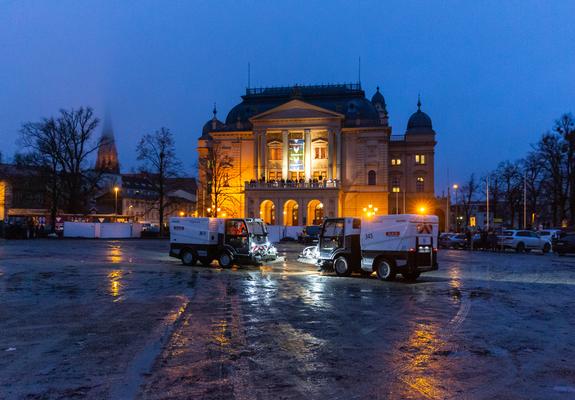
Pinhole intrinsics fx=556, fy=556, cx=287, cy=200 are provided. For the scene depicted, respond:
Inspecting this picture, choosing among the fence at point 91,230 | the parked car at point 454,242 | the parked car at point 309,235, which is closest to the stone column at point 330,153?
the parked car at point 309,235

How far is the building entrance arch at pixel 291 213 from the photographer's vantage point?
79.7m

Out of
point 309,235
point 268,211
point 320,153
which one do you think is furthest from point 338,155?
point 309,235

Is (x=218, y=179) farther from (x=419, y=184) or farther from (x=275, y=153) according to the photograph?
(x=419, y=184)

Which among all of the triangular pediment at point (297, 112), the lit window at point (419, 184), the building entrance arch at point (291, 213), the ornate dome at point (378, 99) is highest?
the ornate dome at point (378, 99)

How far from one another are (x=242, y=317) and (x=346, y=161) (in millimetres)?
73308

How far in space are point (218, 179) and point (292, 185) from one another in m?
10.8

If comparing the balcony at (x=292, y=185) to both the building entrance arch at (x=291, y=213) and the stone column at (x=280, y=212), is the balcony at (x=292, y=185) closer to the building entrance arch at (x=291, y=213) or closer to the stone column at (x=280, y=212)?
the stone column at (x=280, y=212)

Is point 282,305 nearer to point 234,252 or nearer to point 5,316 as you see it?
point 5,316

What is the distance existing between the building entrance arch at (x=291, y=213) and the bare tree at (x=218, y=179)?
836cm

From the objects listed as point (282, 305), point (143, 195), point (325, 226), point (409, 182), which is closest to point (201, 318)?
point (282, 305)

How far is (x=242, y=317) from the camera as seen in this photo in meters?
12.0

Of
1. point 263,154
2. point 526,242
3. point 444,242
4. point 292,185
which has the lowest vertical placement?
point 444,242

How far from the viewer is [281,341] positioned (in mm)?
9492

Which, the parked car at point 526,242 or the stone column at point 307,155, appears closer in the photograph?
the parked car at point 526,242
